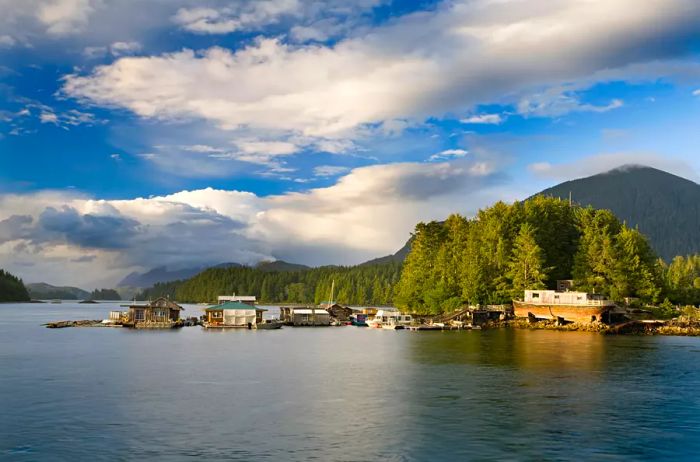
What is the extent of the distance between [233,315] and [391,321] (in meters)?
38.3

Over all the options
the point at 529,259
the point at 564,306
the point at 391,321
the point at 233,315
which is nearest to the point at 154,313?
the point at 233,315

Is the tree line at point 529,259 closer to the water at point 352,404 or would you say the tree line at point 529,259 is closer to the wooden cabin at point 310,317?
the wooden cabin at point 310,317

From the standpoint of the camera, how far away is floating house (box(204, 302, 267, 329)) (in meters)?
147

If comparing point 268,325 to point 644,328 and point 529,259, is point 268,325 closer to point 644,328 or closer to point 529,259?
point 529,259

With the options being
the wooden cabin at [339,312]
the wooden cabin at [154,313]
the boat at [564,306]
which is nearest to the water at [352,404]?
the boat at [564,306]

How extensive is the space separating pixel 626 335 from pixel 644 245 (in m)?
36.1

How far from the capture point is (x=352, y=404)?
163 feet

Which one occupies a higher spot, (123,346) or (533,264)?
(533,264)

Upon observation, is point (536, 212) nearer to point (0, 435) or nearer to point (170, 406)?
point (170, 406)

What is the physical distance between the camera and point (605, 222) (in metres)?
157

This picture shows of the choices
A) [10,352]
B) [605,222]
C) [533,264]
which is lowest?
[10,352]

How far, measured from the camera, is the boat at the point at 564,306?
13175 centimetres

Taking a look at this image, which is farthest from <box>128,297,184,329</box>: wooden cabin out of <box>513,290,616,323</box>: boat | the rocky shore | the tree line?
the rocky shore

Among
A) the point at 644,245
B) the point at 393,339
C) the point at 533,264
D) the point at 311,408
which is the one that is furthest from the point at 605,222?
the point at 311,408
